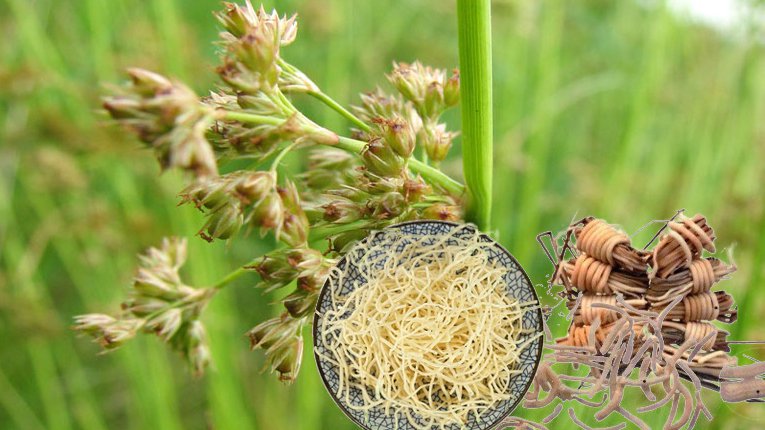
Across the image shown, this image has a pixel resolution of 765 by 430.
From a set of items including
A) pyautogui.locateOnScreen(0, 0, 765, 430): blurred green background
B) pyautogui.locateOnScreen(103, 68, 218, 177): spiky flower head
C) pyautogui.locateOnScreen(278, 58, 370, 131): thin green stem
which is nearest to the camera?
pyautogui.locateOnScreen(103, 68, 218, 177): spiky flower head

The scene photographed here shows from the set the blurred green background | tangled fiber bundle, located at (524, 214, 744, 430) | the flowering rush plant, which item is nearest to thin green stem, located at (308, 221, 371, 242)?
the flowering rush plant

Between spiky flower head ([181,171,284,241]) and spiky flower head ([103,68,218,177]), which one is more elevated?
spiky flower head ([103,68,218,177])

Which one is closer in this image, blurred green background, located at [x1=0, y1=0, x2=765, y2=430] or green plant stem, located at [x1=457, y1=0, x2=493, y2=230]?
green plant stem, located at [x1=457, y1=0, x2=493, y2=230]

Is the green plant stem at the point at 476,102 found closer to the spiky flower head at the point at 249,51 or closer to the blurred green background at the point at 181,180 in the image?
the spiky flower head at the point at 249,51

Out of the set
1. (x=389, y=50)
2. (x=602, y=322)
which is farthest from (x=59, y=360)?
(x=602, y=322)

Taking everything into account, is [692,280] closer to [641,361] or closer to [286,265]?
[641,361]

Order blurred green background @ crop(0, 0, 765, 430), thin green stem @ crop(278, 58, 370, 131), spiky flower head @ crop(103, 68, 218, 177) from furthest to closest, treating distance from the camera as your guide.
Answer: blurred green background @ crop(0, 0, 765, 430), thin green stem @ crop(278, 58, 370, 131), spiky flower head @ crop(103, 68, 218, 177)

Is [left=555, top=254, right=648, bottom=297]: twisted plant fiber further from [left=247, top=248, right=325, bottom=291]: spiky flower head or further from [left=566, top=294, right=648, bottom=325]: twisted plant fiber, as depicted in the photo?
[left=247, top=248, right=325, bottom=291]: spiky flower head
